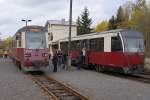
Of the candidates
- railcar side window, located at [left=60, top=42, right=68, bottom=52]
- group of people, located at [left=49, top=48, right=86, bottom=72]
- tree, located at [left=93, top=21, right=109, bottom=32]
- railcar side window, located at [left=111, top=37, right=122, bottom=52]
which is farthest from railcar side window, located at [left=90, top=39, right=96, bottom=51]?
tree, located at [left=93, top=21, right=109, bottom=32]

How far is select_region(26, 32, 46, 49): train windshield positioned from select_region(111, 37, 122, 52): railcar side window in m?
4.88

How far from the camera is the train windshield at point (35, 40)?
26.3 metres

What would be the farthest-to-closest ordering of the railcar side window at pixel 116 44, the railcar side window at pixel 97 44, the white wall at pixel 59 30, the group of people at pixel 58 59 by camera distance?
1. the white wall at pixel 59 30
2. the group of people at pixel 58 59
3. the railcar side window at pixel 97 44
4. the railcar side window at pixel 116 44

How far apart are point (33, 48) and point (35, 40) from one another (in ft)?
2.28

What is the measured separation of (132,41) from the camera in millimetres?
24297

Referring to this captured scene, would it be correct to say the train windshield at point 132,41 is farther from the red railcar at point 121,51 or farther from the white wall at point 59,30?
the white wall at point 59,30

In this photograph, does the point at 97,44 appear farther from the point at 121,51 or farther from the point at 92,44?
the point at 121,51

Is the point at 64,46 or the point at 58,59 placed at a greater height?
the point at 64,46

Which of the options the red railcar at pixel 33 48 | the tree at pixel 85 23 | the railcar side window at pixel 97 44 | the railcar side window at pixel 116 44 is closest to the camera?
the railcar side window at pixel 116 44

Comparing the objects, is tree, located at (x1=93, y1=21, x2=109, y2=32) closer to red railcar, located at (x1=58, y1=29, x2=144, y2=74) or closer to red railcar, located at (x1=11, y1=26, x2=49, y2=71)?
red railcar, located at (x1=58, y1=29, x2=144, y2=74)

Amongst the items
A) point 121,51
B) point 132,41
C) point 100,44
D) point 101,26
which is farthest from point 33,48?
point 101,26

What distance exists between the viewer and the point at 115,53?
2458 centimetres

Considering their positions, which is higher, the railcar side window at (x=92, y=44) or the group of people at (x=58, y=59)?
the railcar side window at (x=92, y=44)

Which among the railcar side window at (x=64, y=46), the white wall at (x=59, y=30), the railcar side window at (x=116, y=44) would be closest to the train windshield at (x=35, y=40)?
the railcar side window at (x=116, y=44)
